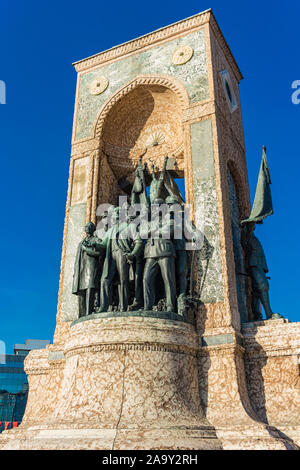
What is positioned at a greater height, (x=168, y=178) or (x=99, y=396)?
(x=168, y=178)

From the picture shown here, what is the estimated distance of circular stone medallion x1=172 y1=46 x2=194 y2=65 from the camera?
41.1 ft

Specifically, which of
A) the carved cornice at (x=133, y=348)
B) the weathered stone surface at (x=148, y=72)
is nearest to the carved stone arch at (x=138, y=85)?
the weathered stone surface at (x=148, y=72)

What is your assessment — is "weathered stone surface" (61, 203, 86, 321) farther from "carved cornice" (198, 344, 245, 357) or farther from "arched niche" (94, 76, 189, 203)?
"carved cornice" (198, 344, 245, 357)

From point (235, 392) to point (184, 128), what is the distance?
6.53 metres

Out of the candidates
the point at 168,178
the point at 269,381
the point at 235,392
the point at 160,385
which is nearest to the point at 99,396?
the point at 160,385

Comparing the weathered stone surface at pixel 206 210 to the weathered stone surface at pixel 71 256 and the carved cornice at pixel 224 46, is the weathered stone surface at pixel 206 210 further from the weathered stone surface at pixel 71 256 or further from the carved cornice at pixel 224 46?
the carved cornice at pixel 224 46

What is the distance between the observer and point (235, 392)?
841 centimetres

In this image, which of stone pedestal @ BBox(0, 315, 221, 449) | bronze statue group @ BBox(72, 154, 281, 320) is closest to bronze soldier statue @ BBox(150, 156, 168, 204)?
bronze statue group @ BBox(72, 154, 281, 320)

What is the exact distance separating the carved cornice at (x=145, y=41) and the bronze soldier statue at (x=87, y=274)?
6.65 m

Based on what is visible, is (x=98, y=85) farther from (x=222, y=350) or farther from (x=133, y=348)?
(x=222, y=350)

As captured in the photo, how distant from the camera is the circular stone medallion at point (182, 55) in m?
12.5

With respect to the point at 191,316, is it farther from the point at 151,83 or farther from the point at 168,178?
the point at 151,83

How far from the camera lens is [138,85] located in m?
13.0

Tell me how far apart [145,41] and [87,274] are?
24.8ft
